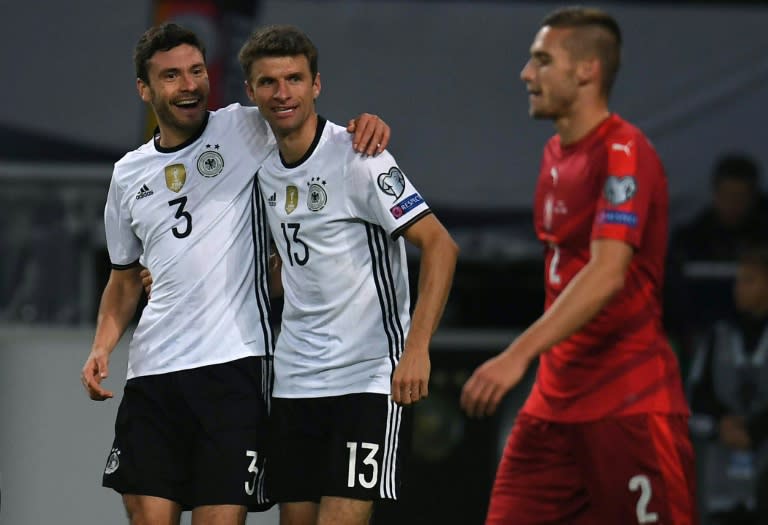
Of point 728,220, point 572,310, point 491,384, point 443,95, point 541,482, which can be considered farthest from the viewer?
point 443,95

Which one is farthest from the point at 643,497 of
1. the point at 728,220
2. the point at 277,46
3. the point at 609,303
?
the point at 728,220

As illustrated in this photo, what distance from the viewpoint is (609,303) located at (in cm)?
441

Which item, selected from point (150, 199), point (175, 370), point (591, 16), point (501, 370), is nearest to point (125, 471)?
point (175, 370)

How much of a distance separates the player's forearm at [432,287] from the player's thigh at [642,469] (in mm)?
567

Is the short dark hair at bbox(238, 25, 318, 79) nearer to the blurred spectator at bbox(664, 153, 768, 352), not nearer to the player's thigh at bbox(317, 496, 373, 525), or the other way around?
the player's thigh at bbox(317, 496, 373, 525)

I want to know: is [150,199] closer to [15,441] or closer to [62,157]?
[15,441]

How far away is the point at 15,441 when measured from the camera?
6.67 metres

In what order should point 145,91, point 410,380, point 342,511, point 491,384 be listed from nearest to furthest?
point 491,384 < point 410,380 < point 342,511 < point 145,91

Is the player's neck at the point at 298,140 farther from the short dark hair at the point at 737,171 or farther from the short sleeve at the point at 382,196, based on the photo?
the short dark hair at the point at 737,171

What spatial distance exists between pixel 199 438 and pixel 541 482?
112cm

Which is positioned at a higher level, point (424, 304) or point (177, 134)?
point (177, 134)

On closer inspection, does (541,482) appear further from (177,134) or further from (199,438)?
(177,134)

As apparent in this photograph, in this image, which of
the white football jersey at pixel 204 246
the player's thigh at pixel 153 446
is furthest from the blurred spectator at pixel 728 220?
the player's thigh at pixel 153 446

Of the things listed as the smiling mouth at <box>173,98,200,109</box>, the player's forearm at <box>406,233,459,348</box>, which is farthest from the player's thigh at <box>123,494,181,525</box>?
the smiling mouth at <box>173,98,200,109</box>
